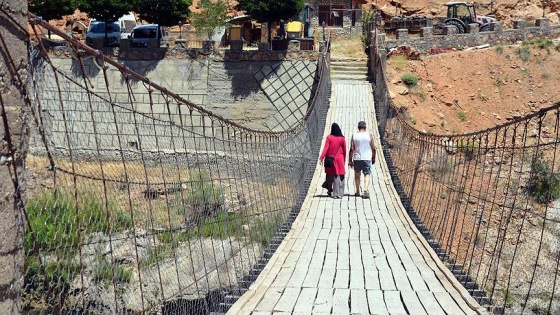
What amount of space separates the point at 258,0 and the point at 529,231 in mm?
9123

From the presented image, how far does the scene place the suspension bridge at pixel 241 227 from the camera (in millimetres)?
3072

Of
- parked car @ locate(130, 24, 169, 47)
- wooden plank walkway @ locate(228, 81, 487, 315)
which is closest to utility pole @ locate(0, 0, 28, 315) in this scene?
wooden plank walkway @ locate(228, 81, 487, 315)

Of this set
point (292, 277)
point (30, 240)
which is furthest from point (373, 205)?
point (30, 240)

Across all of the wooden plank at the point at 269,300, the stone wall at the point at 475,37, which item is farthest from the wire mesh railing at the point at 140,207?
the stone wall at the point at 475,37

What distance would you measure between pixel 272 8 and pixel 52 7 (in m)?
6.27

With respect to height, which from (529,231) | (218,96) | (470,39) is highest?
(470,39)

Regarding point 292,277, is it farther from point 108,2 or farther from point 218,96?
point 108,2

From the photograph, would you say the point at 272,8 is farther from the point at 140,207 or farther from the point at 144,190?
the point at 144,190

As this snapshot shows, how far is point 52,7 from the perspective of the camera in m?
20.9

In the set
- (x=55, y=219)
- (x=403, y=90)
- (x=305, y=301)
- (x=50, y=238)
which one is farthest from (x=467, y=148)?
(x=403, y=90)

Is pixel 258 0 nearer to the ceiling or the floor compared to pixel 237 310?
nearer to the ceiling

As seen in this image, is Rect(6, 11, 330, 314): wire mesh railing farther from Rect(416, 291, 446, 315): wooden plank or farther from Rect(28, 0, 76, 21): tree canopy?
Rect(28, 0, 76, 21): tree canopy

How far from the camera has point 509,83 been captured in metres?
20.2

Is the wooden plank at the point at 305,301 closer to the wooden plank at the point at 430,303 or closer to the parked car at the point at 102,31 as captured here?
the wooden plank at the point at 430,303
